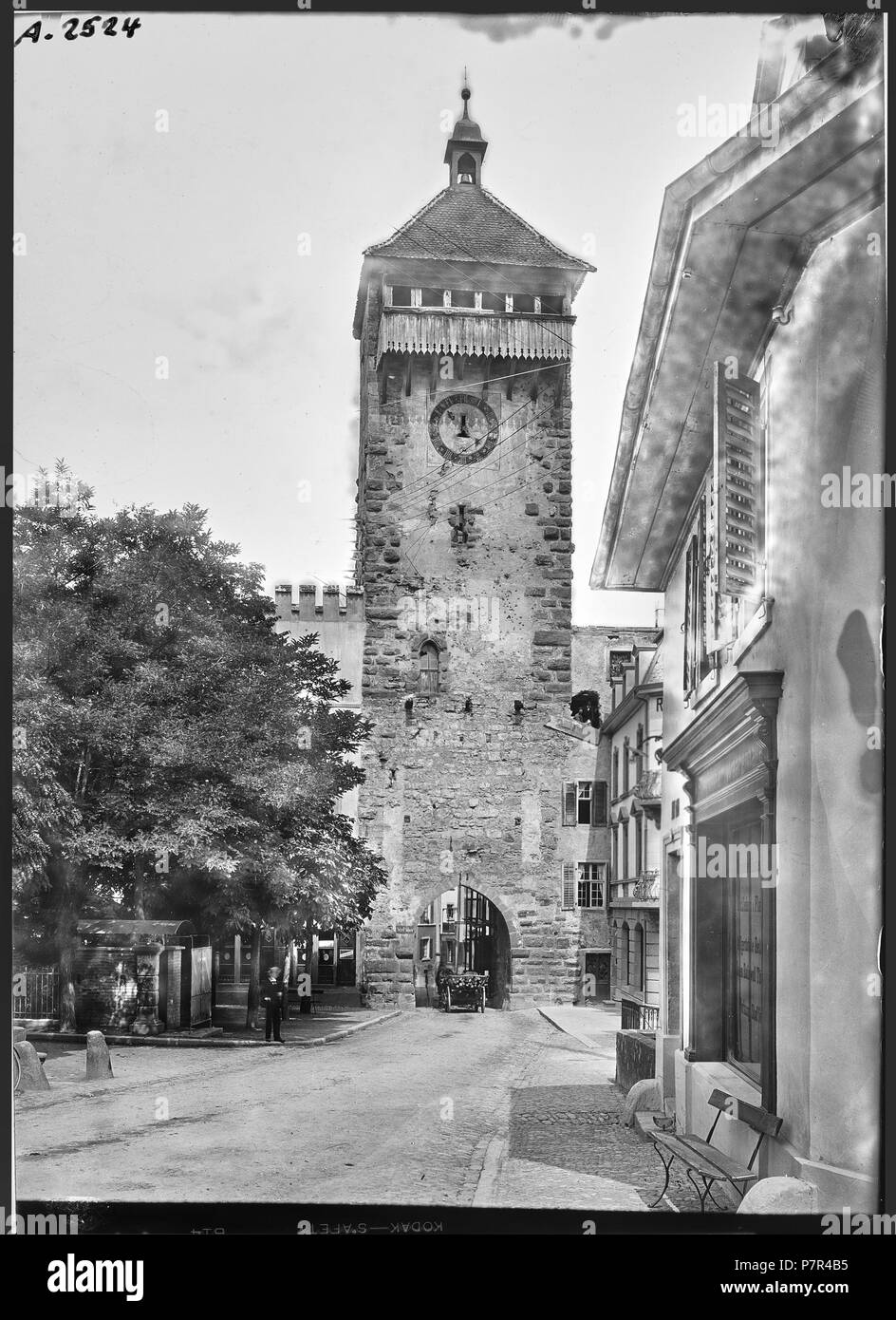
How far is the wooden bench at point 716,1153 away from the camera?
21.2ft

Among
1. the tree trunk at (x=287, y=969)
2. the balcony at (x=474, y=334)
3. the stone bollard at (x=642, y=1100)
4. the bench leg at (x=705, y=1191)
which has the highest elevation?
the balcony at (x=474, y=334)

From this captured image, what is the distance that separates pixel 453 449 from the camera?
328 inches

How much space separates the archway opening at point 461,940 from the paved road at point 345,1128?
44 centimetres

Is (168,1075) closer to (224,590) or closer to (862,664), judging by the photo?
(224,590)

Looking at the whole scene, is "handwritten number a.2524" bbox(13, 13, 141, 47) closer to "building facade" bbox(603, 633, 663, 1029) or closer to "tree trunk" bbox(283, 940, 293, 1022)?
"building facade" bbox(603, 633, 663, 1029)

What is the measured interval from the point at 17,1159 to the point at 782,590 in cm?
449

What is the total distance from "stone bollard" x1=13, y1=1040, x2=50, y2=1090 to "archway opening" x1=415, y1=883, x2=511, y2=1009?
2472mm

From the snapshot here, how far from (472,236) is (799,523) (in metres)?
2.79

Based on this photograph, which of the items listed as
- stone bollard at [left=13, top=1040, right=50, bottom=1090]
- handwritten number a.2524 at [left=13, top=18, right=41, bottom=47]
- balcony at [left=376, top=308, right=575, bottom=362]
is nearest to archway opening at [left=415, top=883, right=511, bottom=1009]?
stone bollard at [left=13, top=1040, right=50, bottom=1090]

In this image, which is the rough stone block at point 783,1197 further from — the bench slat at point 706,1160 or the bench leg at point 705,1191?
the bench slat at point 706,1160

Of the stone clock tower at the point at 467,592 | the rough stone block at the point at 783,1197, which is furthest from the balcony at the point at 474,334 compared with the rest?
the rough stone block at the point at 783,1197

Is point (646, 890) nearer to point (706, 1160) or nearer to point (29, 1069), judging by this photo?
point (706, 1160)
